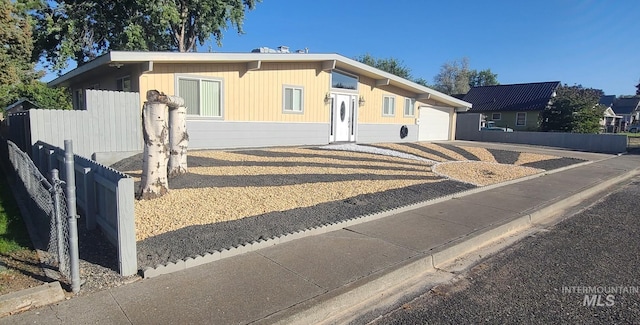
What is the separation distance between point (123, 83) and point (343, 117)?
9.04m

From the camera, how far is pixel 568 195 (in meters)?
8.62

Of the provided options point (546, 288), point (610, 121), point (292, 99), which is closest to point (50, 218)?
point (546, 288)

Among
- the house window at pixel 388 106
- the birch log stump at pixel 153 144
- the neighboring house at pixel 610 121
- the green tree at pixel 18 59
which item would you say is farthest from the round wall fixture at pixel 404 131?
the neighboring house at pixel 610 121

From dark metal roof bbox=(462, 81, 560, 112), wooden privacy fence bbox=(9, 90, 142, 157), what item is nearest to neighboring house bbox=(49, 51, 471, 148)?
wooden privacy fence bbox=(9, 90, 142, 157)

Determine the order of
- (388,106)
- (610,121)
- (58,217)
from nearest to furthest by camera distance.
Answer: (58,217) → (388,106) → (610,121)

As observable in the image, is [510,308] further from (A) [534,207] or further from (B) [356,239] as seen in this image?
(A) [534,207]

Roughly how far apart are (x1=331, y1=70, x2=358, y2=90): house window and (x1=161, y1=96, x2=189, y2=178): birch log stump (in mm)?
9774

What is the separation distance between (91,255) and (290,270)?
7.63 ft

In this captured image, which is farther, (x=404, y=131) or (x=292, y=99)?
(x=404, y=131)

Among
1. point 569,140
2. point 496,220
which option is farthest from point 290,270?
point 569,140

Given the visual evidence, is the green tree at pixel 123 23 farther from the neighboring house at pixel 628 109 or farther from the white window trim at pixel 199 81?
the neighboring house at pixel 628 109

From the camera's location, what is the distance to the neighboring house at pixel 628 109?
6469 centimetres

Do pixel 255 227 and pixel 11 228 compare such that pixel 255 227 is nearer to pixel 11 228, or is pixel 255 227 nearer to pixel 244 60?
pixel 11 228

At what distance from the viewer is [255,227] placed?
5398mm
